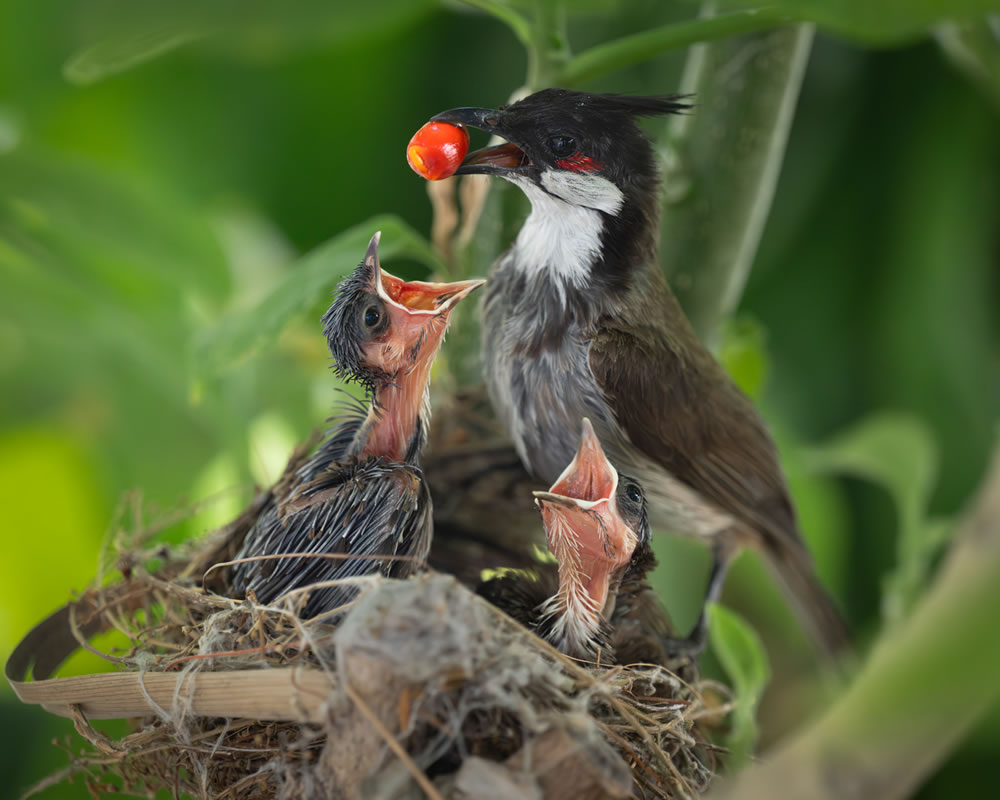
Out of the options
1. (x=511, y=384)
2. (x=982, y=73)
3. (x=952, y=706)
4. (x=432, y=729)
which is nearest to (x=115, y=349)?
(x=511, y=384)

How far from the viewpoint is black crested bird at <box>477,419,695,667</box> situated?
2.33 feet

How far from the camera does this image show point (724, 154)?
0.89 m

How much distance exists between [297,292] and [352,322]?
0.10m

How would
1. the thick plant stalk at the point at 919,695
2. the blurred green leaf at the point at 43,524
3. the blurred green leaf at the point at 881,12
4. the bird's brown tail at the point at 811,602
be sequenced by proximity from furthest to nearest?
the blurred green leaf at the point at 43,524 → the bird's brown tail at the point at 811,602 → the blurred green leaf at the point at 881,12 → the thick plant stalk at the point at 919,695

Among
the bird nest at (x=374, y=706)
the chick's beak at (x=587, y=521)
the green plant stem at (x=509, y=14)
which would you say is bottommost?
the bird nest at (x=374, y=706)

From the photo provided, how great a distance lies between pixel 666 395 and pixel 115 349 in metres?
1.01

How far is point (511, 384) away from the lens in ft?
2.94

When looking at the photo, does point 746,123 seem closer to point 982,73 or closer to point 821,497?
point 982,73

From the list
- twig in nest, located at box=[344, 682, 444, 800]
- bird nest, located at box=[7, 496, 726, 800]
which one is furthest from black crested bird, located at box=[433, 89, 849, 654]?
twig in nest, located at box=[344, 682, 444, 800]

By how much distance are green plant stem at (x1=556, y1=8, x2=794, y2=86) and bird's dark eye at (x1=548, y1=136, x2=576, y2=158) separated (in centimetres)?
7

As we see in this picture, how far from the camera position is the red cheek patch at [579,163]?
77cm

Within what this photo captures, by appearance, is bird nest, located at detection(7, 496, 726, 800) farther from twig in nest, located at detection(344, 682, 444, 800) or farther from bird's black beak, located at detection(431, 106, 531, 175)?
bird's black beak, located at detection(431, 106, 531, 175)

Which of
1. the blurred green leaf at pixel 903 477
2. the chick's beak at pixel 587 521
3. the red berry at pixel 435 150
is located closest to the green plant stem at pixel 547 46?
the red berry at pixel 435 150

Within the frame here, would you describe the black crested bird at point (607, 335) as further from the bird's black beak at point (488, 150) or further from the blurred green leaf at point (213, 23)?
the blurred green leaf at point (213, 23)
